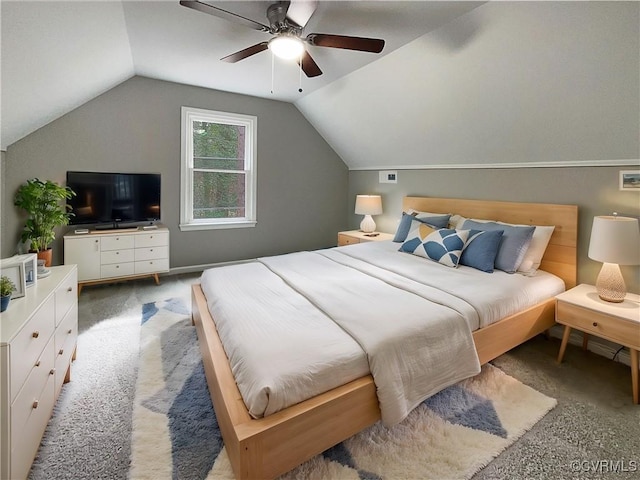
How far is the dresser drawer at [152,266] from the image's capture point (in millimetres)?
3838

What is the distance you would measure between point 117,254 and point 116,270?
183mm

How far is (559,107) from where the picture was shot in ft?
8.29

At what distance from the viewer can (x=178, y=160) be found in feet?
13.9

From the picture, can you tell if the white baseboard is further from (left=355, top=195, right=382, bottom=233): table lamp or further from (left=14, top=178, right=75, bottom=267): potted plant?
(left=14, top=178, right=75, bottom=267): potted plant

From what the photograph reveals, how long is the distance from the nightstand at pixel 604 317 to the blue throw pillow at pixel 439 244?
80cm

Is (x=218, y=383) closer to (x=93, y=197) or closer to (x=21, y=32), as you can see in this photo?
(x=21, y=32)

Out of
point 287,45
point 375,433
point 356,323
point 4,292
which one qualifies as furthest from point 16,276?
point 287,45

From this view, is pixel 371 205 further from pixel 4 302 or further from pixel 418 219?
pixel 4 302

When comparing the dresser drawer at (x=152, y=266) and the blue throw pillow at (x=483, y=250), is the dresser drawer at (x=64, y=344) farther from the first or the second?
the blue throw pillow at (x=483, y=250)

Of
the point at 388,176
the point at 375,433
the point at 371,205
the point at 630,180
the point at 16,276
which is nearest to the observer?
the point at 16,276

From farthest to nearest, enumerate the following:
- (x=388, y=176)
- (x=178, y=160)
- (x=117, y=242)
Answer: (x=388, y=176) < (x=178, y=160) < (x=117, y=242)

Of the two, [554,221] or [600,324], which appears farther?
[554,221]

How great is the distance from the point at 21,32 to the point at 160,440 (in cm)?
232

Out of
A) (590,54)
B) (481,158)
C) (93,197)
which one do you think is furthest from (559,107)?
(93,197)
